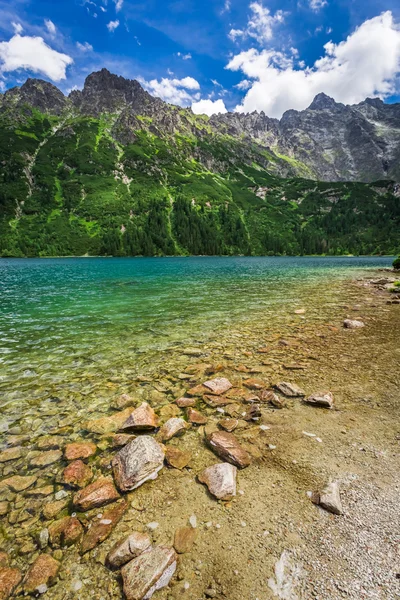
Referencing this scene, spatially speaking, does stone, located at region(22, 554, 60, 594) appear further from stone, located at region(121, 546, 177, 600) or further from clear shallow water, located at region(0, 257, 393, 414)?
clear shallow water, located at region(0, 257, 393, 414)

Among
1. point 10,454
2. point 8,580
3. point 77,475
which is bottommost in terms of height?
point 10,454

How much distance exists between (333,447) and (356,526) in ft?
6.77

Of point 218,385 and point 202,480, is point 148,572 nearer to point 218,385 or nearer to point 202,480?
point 202,480

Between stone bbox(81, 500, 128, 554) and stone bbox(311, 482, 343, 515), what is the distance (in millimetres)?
3220

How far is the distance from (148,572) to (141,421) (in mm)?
3508

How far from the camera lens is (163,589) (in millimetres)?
3318

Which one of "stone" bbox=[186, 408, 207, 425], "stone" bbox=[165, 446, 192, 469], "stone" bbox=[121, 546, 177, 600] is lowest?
"stone" bbox=[186, 408, 207, 425]

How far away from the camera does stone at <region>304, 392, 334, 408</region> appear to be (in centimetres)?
758

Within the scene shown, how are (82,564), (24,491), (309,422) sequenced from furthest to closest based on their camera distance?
(309,422) → (24,491) → (82,564)

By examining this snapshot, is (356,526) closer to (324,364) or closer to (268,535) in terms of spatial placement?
(268,535)

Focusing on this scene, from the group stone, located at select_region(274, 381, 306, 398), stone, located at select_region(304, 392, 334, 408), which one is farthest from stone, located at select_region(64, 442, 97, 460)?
stone, located at select_region(304, 392, 334, 408)

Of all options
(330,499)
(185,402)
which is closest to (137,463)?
(185,402)

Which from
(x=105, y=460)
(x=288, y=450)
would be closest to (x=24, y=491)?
(x=105, y=460)

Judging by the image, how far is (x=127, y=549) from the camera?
12.4ft
